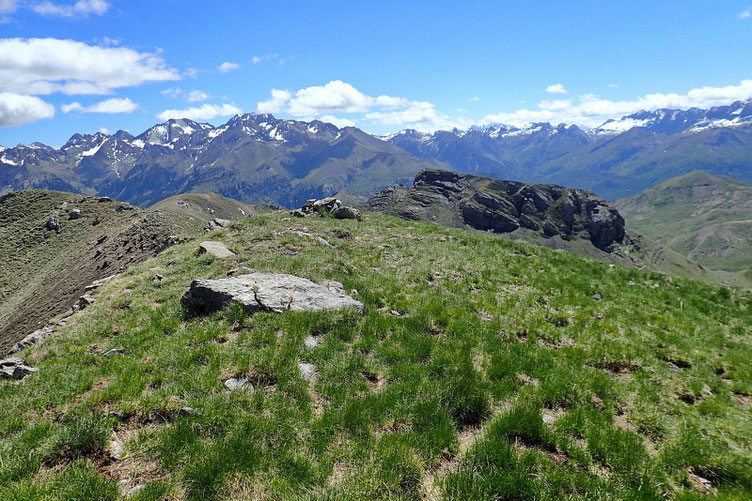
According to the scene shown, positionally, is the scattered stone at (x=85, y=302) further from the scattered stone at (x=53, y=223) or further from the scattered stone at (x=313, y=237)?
the scattered stone at (x=53, y=223)

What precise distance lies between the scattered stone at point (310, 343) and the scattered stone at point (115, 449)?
513 cm

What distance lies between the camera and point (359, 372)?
10578 millimetres

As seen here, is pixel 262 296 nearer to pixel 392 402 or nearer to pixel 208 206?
pixel 392 402

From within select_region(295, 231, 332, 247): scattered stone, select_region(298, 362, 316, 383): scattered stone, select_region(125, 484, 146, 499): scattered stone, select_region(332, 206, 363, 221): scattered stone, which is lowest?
select_region(298, 362, 316, 383): scattered stone

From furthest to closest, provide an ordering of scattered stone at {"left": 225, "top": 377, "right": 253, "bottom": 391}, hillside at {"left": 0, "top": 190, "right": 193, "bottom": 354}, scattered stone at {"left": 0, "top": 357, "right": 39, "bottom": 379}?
hillside at {"left": 0, "top": 190, "right": 193, "bottom": 354}, scattered stone at {"left": 0, "top": 357, "right": 39, "bottom": 379}, scattered stone at {"left": 225, "top": 377, "right": 253, "bottom": 391}

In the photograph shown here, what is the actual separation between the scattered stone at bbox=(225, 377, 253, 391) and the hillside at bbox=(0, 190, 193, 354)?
1197 inches

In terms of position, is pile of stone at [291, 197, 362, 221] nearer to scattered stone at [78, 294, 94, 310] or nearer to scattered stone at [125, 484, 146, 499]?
scattered stone at [78, 294, 94, 310]

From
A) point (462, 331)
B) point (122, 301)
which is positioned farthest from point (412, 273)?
point (122, 301)

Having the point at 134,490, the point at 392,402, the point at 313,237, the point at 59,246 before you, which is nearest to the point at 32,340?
the point at 134,490

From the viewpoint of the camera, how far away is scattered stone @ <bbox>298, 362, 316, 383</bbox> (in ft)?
33.5

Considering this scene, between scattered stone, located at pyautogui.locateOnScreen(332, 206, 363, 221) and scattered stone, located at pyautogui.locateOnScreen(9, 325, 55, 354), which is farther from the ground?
scattered stone, located at pyautogui.locateOnScreen(332, 206, 363, 221)

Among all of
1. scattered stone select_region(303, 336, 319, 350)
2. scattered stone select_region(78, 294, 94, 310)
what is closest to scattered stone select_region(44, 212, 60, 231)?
scattered stone select_region(78, 294, 94, 310)

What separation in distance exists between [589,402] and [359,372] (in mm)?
6427

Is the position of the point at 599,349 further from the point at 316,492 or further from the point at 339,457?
the point at 316,492
